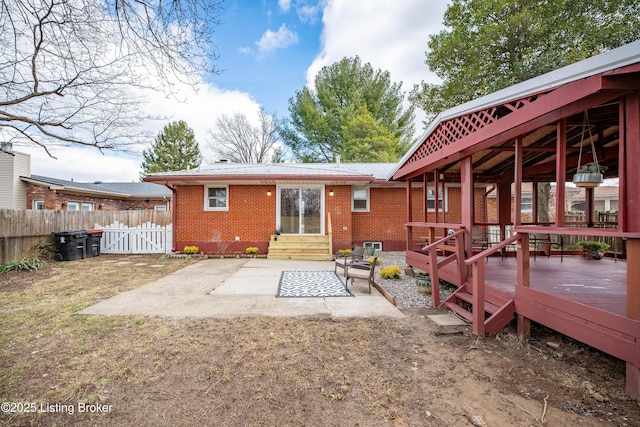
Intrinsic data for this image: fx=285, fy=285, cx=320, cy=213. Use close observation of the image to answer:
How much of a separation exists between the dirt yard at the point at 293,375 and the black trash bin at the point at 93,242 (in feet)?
24.5

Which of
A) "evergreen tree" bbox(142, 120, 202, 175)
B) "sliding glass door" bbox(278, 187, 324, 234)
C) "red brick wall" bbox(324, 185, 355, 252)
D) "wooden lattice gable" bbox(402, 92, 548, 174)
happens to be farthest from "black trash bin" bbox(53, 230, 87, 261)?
"evergreen tree" bbox(142, 120, 202, 175)

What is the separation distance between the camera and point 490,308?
14.1 feet

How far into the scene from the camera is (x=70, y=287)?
20.9ft

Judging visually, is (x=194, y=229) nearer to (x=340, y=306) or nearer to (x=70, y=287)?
(x=70, y=287)

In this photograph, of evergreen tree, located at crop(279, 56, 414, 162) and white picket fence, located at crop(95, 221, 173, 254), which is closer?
white picket fence, located at crop(95, 221, 173, 254)

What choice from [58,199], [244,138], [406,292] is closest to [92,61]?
[406,292]

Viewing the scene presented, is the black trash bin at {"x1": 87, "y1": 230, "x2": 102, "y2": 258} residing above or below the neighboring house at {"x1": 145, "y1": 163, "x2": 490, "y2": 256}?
below

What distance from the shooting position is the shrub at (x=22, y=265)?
26.0ft

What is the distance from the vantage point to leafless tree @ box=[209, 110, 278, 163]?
2628cm

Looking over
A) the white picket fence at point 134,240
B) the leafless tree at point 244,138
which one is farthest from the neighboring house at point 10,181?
the leafless tree at point 244,138

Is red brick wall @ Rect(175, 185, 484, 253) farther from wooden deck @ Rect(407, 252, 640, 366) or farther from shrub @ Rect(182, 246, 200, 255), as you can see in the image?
wooden deck @ Rect(407, 252, 640, 366)

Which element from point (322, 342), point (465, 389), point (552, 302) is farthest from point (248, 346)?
point (552, 302)

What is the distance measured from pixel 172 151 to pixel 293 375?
3179cm

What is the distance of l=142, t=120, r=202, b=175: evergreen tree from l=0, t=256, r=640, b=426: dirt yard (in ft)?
92.3
